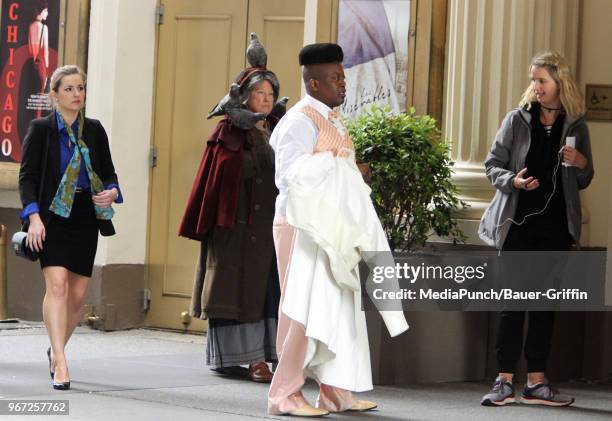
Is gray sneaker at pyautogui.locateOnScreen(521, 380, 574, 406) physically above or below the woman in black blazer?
below

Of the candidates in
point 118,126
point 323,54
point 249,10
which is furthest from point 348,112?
point 323,54

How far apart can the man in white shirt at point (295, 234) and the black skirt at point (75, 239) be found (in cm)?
136

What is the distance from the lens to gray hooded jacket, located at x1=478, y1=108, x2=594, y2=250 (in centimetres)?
768

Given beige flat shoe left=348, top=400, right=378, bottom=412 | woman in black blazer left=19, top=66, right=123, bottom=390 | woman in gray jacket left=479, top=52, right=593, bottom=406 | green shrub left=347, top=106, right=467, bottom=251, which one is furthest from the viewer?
green shrub left=347, top=106, right=467, bottom=251

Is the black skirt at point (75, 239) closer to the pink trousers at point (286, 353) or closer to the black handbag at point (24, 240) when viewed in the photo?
the black handbag at point (24, 240)

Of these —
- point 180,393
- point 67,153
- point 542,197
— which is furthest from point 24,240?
point 542,197

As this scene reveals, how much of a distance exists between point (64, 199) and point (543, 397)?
2.87 meters

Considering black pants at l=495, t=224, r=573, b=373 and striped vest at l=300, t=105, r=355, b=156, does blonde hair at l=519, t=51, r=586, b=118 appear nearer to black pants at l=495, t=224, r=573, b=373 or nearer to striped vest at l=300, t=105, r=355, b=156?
black pants at l=495, t=224, r=573, b=373

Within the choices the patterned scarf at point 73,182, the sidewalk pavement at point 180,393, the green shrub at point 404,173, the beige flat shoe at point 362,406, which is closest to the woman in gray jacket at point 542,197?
the sidewalk pavement at point 180,393

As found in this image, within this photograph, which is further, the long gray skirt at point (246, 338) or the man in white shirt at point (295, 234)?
the long gray skirt at point (246, 338)

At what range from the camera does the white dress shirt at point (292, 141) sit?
6676mm

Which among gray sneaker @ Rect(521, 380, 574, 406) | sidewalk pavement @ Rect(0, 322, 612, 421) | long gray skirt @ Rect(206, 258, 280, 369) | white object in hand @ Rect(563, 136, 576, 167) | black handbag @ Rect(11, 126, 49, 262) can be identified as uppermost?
white object in hand @ Rect(563, 136, 576, 167)

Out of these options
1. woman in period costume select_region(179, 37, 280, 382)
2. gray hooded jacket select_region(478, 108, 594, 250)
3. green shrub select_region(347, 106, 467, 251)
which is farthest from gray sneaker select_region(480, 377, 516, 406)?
woman in period costume select_region(179, 37, 280, 382)

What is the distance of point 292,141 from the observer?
21.9ft
